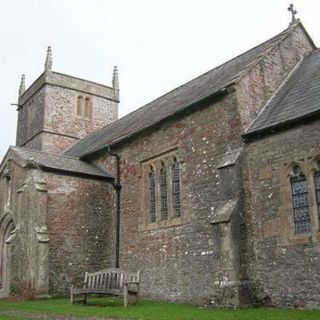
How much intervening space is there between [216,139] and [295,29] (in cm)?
617

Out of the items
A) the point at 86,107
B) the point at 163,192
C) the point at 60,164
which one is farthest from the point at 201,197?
the point at 86,107

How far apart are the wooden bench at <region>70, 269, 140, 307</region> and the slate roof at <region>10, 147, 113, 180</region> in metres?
5.54

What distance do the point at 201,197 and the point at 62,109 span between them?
70.2 feet

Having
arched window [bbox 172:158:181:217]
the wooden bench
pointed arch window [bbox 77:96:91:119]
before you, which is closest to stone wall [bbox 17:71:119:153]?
pointed arch window [bbox 77:96:91:119]

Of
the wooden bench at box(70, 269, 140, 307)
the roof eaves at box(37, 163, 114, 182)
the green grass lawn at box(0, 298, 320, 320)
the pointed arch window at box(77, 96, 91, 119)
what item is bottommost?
the green grass lawn at box(0, 298, 320, 320)

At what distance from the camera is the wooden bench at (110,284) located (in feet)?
48.1

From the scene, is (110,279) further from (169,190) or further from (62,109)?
(62,109)

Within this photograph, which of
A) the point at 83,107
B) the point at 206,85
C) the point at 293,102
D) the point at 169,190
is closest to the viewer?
the point at 293,102

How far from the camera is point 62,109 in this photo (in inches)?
1357

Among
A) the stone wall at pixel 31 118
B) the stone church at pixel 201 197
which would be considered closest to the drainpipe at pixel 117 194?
the stone church at pixel 201 197

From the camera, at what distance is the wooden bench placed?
14672mm

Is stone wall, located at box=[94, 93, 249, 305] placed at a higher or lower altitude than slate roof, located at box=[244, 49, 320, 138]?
lower

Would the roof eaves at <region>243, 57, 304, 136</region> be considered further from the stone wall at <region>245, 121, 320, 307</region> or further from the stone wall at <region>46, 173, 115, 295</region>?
the stone wall at <region>46, 173, 115, 295</region>

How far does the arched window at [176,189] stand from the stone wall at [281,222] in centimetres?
356
